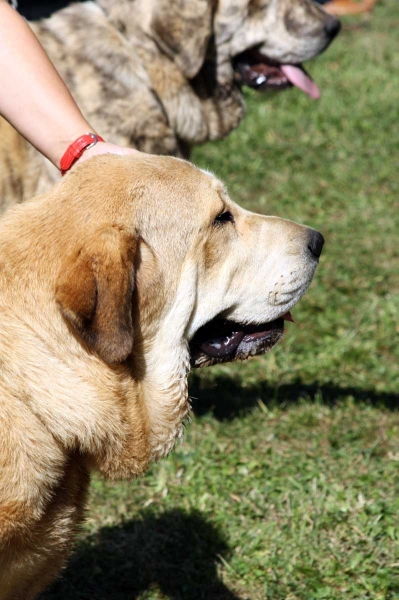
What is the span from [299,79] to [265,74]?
1.02 feet

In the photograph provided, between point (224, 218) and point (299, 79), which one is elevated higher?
point (224, 218)

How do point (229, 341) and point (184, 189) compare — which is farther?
point (229, 341)

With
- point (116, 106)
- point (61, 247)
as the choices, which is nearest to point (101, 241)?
point (61, 247)

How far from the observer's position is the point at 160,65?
5141 mm

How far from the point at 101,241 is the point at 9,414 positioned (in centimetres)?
63

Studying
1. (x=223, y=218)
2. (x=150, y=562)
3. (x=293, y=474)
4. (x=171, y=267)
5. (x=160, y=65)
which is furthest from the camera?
(x=160, y=65)

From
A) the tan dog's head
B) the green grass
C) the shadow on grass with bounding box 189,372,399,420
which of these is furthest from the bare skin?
the shadow on grass with bounding box 189,372,399,420

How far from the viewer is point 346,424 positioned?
4.82 meters

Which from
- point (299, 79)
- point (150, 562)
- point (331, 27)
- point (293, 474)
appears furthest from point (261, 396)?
point (331, 27)

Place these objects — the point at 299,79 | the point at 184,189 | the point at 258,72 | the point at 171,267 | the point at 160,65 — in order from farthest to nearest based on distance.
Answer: the point at 299,79
the point at 258,72
the point at 160,65
the point at 184,189
the point at 171,267

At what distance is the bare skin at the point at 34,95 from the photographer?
3.34m

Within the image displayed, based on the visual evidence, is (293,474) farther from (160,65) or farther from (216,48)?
(216,48)

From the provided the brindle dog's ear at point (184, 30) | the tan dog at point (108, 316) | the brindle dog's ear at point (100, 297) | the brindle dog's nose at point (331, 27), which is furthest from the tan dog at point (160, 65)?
the brindle dog's ear at point (100, 297)

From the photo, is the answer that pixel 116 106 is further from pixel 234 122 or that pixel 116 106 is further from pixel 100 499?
pixel 100 499
